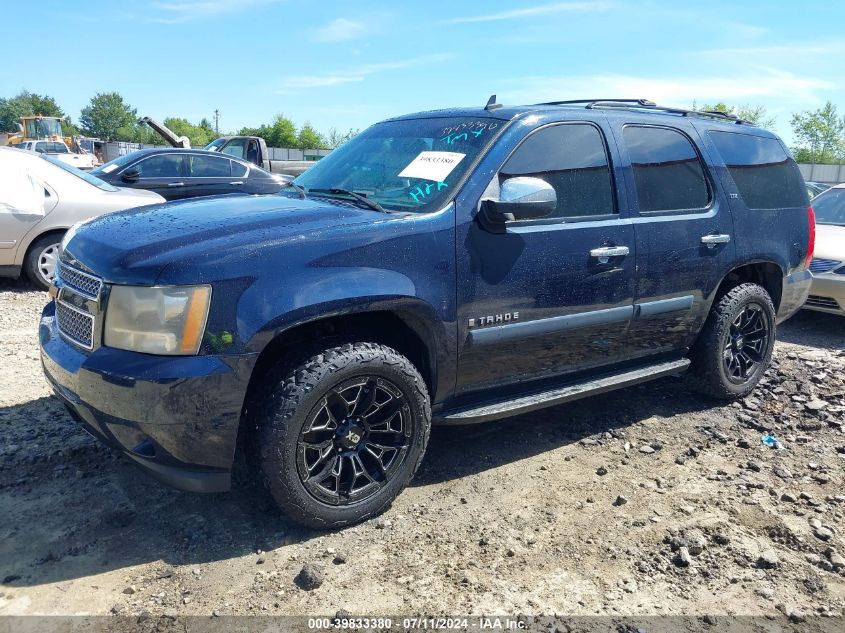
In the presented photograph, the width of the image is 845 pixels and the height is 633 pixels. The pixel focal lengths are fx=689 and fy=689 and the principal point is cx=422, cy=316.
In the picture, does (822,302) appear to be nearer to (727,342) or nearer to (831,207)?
(831,207)

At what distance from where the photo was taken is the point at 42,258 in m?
7.25

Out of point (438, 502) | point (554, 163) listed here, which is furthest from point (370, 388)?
point (554, 163)

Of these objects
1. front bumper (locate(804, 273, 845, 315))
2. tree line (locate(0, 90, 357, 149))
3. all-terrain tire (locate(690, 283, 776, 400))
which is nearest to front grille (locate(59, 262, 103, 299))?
all-terrain tire (locate(690, 283, 776, 400))

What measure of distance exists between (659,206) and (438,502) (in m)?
2.18

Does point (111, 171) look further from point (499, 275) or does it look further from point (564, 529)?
point (564, 529)

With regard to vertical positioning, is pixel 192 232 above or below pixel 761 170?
below

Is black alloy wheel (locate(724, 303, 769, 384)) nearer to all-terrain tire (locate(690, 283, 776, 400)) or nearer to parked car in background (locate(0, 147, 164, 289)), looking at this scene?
all-terrain tire (locate(690, 283, 776, 400))

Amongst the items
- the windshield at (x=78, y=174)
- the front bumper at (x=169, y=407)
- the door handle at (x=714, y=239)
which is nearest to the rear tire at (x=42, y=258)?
the windshield at (x=78, y=174)

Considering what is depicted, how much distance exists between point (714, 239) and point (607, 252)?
3.28 feet

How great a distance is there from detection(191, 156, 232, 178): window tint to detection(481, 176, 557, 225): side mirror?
8.20 metres

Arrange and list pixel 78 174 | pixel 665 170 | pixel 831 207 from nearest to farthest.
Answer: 1. pixel 665 170
2. pixel 78 174
3. pixel 831 207

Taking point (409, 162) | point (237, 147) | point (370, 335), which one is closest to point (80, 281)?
point (370, 335)

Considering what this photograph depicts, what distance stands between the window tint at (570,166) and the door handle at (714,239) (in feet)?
Answer: 2.58

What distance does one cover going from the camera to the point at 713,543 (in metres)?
3.10
